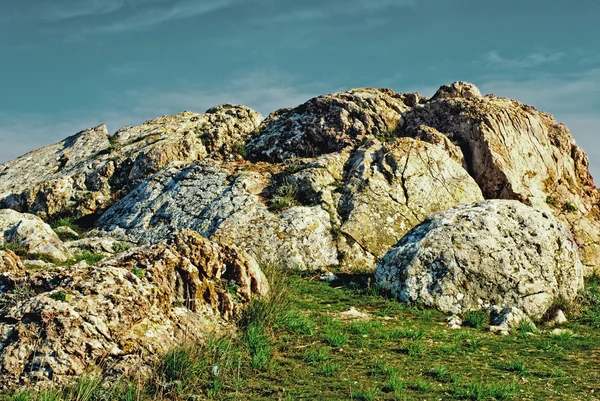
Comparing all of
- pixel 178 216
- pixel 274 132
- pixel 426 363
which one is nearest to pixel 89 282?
pixel 426 363

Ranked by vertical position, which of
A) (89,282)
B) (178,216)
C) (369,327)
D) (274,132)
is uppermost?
(274,132)

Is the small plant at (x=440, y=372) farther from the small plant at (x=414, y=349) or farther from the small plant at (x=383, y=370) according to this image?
the small plant at (x=414, y=349)

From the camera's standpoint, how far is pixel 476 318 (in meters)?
12.8

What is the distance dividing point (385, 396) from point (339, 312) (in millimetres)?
4712

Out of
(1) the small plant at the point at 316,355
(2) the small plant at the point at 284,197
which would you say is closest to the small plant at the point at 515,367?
(1) the small plant at the point at 316,355

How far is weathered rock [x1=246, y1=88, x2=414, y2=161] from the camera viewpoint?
83.1 ft

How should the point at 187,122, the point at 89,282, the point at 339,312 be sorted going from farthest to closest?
the point at 187,122
the point at 339,312
the point at 89,282

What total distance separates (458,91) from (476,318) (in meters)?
17.4

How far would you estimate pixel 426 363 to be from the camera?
9.91 m

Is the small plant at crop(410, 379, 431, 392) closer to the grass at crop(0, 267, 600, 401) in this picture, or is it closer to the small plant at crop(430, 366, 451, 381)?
the grass at crop(0, 267, 600, 401)

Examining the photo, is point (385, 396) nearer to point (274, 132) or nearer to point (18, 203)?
point (274, 132)

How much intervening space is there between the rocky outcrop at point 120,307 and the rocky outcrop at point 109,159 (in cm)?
1592

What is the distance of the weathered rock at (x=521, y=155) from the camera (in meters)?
22.0

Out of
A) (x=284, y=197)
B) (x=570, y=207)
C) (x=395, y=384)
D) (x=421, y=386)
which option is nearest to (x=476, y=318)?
(x=421, y=386)
